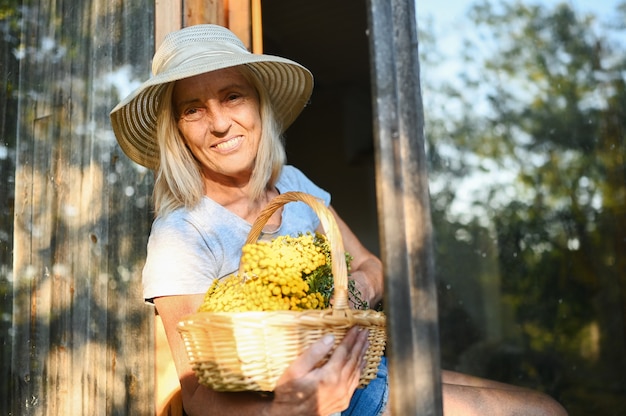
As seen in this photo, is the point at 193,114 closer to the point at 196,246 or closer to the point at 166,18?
the point at 196,246

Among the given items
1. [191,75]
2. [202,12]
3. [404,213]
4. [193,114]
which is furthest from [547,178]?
[404,213]

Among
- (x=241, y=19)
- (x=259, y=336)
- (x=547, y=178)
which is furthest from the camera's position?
(x=547, y=178)

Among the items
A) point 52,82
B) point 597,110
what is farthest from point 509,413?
point 597,110

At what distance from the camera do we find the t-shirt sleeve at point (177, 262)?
181cm

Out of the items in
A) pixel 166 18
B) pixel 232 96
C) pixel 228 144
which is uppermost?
pixel 166 18

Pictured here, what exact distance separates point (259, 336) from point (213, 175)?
867mm

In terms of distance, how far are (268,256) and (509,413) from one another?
0.91m

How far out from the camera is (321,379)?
4.78 ft

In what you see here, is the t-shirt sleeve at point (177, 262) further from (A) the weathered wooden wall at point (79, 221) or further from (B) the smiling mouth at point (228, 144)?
(A) the weathered wooden wall at point (79, 221)

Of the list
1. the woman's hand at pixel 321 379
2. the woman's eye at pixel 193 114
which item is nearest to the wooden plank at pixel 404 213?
the woman's hand at pixel 321 379

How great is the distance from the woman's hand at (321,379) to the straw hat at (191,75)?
2.71 ft

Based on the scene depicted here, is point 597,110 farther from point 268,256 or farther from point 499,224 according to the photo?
point 268,256

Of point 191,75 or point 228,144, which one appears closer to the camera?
point 191,75

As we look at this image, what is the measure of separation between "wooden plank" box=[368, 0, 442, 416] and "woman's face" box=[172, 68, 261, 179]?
2.51 feet
